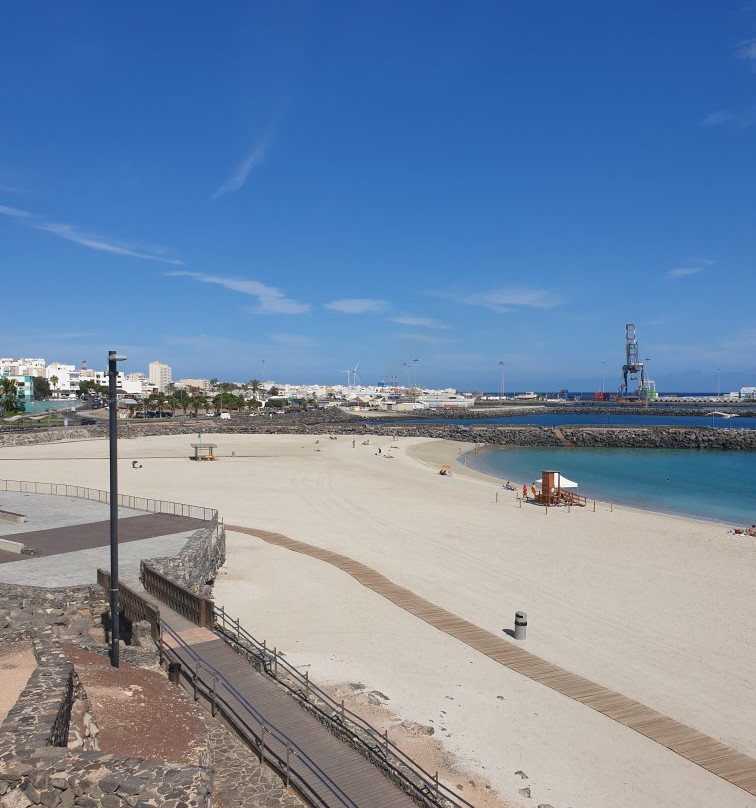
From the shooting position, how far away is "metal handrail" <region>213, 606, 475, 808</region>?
8.16 meters

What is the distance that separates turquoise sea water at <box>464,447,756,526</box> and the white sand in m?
7.04

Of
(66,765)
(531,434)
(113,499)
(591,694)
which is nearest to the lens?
(66,765)

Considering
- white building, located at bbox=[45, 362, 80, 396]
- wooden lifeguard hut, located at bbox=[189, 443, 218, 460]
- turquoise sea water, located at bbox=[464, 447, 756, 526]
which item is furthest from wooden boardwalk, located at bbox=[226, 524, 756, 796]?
white building, located at bbox=[45, 362, 80, 396]

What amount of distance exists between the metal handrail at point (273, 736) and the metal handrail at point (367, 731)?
34.2 inches

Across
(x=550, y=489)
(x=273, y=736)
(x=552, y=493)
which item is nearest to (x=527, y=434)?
(x=552, y=493)

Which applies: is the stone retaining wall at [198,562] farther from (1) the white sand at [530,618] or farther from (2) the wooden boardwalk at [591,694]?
(2) the wooden boardwalk at [591,694]

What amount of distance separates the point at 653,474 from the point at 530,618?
42.1 m

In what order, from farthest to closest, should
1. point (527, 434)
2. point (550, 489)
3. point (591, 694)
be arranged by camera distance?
point (527, 434), point (550, 489), point (591, 694)

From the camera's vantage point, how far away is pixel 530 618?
1639cm

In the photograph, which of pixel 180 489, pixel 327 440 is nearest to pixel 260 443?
pixel 327 440

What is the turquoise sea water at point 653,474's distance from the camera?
38.0 metres

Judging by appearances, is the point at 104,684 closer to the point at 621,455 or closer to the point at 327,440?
the point at 327,440

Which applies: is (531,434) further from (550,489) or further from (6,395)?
(6,395)

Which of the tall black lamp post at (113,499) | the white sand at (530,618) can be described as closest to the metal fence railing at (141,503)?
the white sand at (530,618)
